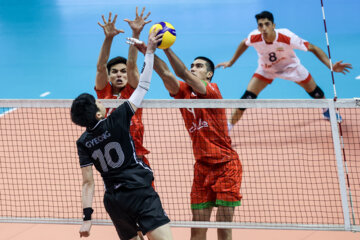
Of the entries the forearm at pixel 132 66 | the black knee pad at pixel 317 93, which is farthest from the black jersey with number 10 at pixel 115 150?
the black knee pad at pixel 317 93

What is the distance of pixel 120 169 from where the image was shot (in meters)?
4.96

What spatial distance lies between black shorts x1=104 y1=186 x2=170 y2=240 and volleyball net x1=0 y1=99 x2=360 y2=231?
2.88ft

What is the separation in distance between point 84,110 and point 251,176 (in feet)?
14.4

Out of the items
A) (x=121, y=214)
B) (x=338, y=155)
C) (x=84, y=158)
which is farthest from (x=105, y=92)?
(x=338, y=155)

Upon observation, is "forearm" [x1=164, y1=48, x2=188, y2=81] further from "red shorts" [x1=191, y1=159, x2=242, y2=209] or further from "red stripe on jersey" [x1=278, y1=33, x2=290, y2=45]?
"red stripe on jersey" [x1=278, y1=33, x2=290, y2=45]

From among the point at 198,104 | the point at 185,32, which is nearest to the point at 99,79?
the point at 198,104

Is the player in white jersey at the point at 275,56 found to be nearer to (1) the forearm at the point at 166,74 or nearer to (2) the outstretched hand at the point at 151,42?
(1) the forearm at the point at 166,74

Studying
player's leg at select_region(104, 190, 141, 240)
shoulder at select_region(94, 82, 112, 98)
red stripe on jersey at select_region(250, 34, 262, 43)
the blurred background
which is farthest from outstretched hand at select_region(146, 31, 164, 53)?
the blurred background

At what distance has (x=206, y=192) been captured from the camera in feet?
19.4

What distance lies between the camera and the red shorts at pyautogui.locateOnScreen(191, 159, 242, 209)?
18.9 feet

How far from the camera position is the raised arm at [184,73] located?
541 centimetres

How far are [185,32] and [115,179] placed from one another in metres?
13.3

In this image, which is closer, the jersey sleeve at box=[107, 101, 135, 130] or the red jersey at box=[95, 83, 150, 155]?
the jersey sleeve at box=[107, 101, 135, 130]

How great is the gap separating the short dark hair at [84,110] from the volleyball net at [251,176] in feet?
2.56
